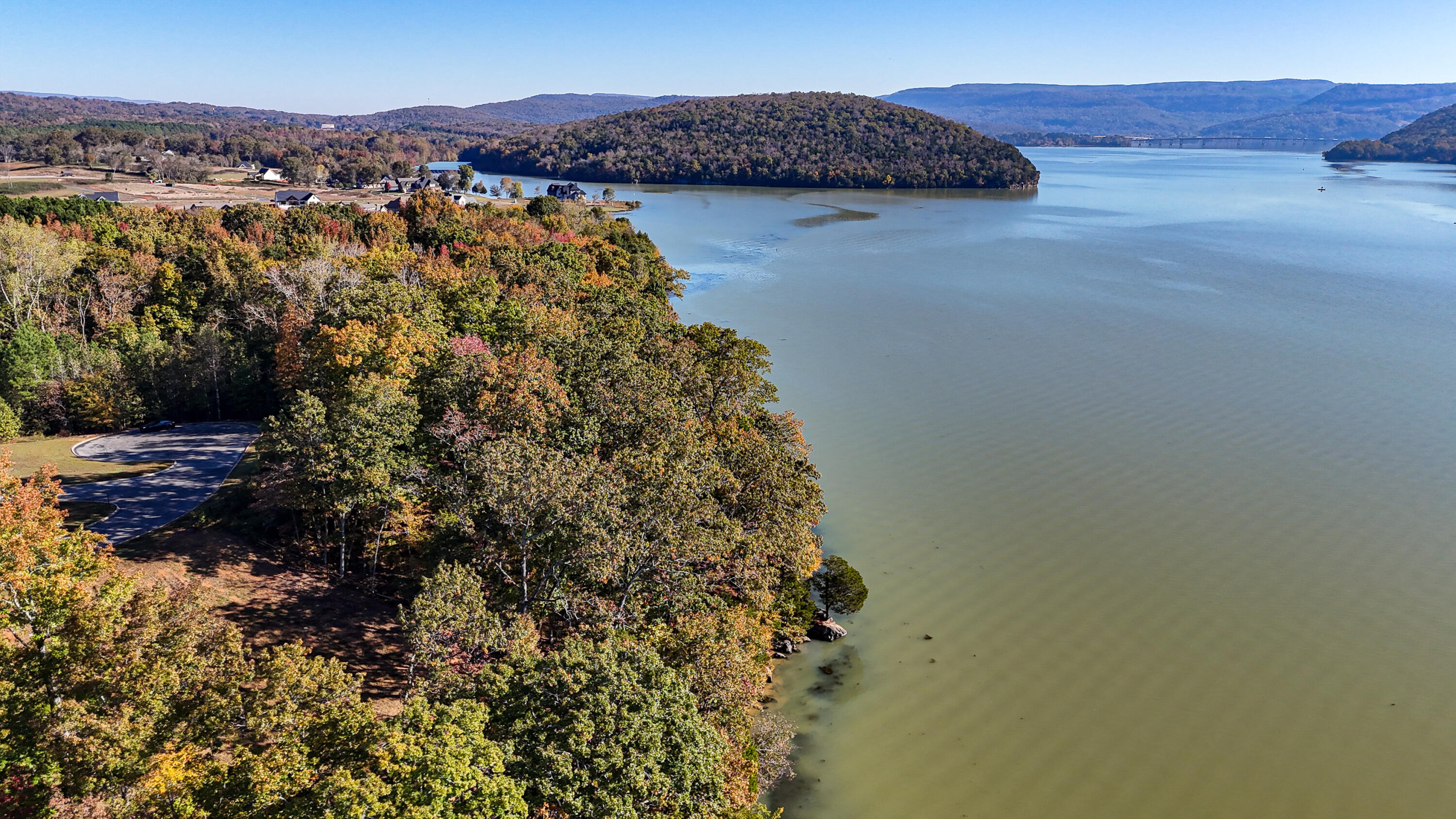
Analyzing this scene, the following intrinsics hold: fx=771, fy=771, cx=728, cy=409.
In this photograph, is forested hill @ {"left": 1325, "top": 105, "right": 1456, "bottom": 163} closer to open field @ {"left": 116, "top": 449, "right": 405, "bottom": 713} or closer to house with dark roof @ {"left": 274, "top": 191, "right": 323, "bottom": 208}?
house with dark roof @ {"left": 274, "top": 191, "right": 323, "bottom": 208}

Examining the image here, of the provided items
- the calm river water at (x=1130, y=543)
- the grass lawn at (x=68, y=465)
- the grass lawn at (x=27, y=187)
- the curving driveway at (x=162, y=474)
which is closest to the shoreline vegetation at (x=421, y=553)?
the grass lawn at (x=68, y=465)

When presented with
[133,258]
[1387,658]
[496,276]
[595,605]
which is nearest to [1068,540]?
[1387,658]

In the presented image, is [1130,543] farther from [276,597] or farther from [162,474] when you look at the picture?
[162,474]

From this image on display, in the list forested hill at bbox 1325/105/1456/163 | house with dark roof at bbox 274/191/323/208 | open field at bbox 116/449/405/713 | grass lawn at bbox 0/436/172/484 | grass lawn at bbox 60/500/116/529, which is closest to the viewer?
open field at bbox 116/449/405/713

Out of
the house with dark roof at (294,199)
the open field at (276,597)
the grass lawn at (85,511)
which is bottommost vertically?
the open field at (276,597)

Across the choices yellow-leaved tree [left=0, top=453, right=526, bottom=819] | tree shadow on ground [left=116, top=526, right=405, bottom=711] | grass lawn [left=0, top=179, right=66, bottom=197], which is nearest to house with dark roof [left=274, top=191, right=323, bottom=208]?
grass lawn [left=0, top=179, right=66, bottom=197]

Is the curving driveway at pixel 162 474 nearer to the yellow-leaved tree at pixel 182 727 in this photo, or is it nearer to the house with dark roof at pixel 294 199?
the yellow-leaved tree at pixel 182 727
